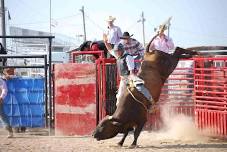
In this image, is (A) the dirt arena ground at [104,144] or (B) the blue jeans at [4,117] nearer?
(A) the dirt arena ground at [104,144]

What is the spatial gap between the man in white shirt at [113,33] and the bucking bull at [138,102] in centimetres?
141

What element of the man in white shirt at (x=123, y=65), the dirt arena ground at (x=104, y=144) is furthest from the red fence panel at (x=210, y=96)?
the man in white shirt at (x=123, y=65)

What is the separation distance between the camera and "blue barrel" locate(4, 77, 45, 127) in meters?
13.0

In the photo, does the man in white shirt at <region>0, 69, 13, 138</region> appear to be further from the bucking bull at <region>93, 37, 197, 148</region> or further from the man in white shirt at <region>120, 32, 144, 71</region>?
the man in white shirt at <region>120, 32, 144, 71</region>

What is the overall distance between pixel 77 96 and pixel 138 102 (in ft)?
7.97

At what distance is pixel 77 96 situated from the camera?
1211 centimetres

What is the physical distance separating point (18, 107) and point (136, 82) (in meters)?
4.21

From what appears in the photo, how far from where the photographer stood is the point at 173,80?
12.5 meters

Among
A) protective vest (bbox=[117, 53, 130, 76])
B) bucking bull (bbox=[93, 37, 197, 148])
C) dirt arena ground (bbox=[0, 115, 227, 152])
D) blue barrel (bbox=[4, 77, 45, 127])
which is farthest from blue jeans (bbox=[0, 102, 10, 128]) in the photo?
protective vest (bbox=[117, 53, 130, 76])

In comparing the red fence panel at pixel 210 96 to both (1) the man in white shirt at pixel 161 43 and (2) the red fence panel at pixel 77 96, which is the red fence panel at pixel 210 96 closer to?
(1) the man in white shirt at pixel 161 43

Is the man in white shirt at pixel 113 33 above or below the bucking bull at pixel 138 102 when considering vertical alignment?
above

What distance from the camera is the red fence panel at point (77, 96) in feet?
39.7

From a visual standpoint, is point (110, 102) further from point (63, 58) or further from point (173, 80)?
point (63, 58)

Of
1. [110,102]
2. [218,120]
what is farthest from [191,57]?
[110,102]
